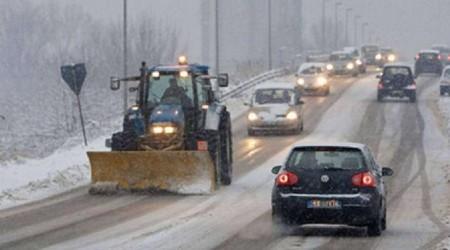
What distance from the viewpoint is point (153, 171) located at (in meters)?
27.8

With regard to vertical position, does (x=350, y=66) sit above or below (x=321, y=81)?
below

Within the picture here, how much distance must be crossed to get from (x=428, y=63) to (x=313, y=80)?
17.6 meters

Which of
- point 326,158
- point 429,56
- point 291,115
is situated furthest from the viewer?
point 429,56

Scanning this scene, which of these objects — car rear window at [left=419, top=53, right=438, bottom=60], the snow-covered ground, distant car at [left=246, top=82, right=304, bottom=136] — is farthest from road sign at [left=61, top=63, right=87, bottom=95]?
car rear window at [left=419, top=53, right=438, bottom=60]

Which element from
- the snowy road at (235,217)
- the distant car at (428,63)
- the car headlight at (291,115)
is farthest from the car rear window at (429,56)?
the snowy road at (235,217)

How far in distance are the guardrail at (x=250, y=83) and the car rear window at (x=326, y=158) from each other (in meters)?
38.9

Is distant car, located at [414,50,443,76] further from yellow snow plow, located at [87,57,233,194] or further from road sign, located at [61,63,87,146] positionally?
yellow snow plow, located at [87,57,233,194]

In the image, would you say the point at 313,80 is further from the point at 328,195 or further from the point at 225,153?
the point at 328,195

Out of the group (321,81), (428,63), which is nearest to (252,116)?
(321,81)

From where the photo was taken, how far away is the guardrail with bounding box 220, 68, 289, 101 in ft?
204

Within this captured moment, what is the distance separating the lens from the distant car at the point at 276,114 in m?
45.4

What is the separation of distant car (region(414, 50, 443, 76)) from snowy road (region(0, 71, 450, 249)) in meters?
37.9

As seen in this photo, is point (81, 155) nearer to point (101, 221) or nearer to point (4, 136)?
point (101, 221)

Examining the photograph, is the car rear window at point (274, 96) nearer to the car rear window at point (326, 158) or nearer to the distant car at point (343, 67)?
the car rear window at point (326, 158)
